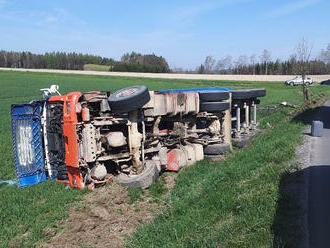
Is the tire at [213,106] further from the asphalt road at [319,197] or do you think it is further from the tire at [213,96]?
the asphalt road at [319,197]

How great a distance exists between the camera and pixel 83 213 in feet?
21.1

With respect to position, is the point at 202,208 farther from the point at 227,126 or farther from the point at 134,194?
the point at 227,126

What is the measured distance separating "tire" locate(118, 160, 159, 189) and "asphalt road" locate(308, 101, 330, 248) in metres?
3.18

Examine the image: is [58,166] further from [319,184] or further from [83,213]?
[319,184]

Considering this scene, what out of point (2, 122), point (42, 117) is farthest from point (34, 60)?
point (42, 117)

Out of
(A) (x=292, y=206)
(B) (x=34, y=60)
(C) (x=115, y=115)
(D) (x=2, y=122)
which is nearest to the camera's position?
(A) (x=292, y=206)

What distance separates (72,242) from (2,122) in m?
13.8

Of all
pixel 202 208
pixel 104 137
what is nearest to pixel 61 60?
pixel 104 137

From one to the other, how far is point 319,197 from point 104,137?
435 cm

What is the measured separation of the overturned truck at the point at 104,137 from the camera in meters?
7.55

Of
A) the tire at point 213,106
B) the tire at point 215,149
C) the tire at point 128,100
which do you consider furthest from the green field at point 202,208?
the tire at point 128,100

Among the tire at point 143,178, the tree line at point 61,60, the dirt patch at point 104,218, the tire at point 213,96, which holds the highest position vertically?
the tree line at point 61,60

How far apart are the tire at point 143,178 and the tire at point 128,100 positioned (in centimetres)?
135

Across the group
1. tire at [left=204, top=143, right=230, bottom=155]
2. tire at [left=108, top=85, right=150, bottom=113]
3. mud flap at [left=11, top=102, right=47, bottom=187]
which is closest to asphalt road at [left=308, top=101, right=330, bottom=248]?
tire at [left=204, top=143, right=230, bottom=155]
